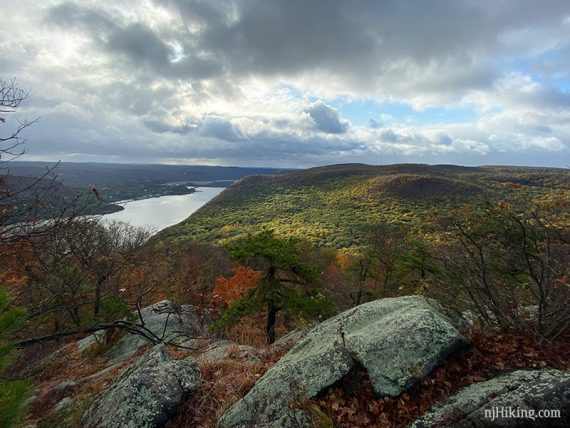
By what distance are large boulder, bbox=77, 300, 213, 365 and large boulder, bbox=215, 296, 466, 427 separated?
12.2 ft

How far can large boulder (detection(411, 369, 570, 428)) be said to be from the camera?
2.87m

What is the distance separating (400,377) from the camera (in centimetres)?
367

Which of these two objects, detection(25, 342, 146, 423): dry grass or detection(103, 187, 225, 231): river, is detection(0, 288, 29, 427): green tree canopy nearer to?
detection(25, 342, 146, 423): dry grass

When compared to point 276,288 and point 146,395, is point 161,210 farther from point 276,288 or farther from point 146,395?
point 146,395

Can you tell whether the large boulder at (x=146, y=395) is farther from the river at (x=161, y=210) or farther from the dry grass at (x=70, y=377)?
the river at (x=161, y=210)

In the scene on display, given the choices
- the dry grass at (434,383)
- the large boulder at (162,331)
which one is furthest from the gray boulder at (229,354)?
the dry grass at (434,383)

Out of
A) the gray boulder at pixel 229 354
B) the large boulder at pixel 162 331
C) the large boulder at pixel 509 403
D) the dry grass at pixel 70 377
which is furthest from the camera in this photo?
the large boulder at pixel 162 331

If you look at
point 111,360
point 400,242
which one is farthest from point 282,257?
point 400,242

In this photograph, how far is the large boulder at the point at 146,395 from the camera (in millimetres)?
4039

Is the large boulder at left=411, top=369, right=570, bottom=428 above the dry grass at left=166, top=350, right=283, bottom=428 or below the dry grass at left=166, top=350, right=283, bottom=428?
above

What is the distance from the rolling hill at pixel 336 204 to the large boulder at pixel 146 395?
187 feet

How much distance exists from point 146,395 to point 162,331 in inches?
349

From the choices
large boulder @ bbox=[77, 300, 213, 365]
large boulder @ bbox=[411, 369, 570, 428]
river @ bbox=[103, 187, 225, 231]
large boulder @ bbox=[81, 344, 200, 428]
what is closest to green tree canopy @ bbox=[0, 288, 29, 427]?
large boulder @ bbox=[81, 344, 200, 428]

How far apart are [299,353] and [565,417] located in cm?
308
